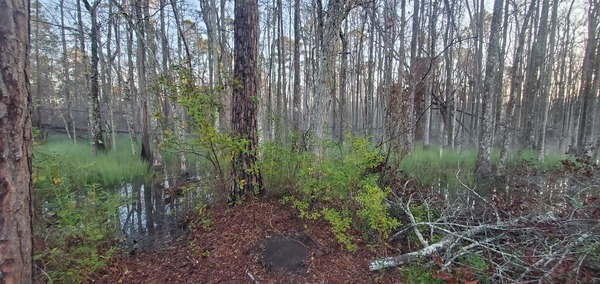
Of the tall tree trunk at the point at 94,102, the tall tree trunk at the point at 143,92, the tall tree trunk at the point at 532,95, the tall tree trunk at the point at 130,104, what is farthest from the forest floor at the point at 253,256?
the tall tree trunk at the point at 532,95

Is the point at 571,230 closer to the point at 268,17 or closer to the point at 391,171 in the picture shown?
the point at 391,171

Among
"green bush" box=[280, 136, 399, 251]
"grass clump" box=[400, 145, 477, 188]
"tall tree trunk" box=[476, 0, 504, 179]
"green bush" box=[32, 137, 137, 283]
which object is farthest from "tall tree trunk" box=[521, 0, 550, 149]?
"green bush" box=[32, 137, 137, 283]

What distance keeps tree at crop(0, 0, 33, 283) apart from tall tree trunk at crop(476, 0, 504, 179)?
8499mm

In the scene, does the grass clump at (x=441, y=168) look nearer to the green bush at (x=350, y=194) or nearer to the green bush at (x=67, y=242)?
the green bush at (x=350, y=194)

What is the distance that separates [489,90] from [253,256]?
7.38 meters

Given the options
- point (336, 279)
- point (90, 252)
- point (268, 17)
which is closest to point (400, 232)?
point (336, 279)

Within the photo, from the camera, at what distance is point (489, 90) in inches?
270

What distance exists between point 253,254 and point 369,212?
4.35 ft

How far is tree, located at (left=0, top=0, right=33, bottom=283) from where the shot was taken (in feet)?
4.63

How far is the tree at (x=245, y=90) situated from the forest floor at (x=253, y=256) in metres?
0.54

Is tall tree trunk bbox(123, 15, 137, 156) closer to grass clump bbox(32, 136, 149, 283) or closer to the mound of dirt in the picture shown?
grass clump bbox(32, 136, 149, 283)

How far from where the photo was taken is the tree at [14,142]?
4.63ft

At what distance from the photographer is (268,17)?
557 inches

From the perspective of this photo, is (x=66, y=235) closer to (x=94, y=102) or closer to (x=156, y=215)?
(x=156, y=215)
